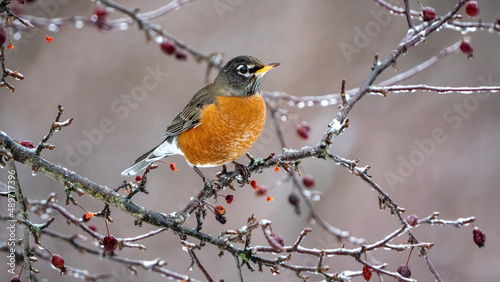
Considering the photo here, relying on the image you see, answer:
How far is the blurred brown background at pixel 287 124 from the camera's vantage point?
4.78 metres

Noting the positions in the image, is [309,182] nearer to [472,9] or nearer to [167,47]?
[167,47]

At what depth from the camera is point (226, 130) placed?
9.53 ft

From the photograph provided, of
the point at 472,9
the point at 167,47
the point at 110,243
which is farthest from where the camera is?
the point at 167,47

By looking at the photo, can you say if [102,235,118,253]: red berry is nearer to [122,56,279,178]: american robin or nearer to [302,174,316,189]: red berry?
[122,56,279,178]: american robin

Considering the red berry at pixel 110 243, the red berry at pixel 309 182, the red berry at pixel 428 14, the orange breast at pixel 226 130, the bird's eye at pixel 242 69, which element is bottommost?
the red berry at pixel 110 243

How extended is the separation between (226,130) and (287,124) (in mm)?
2276

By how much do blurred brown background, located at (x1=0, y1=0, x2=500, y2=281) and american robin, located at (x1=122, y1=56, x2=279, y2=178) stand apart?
1881 millimetres

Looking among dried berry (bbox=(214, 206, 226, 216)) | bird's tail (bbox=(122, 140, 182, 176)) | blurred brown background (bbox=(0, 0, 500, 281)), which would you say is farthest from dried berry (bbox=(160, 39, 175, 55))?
blurred brown background (bbox=(0, 0, 500, 281))

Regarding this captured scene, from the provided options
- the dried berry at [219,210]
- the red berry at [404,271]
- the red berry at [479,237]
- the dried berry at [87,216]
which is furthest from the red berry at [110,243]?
the red berry at [479,237]

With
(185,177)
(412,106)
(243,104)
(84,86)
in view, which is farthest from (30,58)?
(412,106)

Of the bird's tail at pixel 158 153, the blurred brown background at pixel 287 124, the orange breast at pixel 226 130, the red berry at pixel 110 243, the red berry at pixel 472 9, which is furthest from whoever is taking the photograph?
the blurred brown background at pixel 287 124

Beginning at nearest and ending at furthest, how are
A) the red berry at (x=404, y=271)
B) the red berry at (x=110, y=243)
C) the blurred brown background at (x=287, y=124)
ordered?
the red berry at (x=404, y=271)
the red berry at (x=110, y=243)
the blurred brown background at (x=287, y=124)

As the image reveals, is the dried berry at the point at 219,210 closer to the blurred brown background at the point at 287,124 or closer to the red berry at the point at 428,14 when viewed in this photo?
the red berry at the point at 428,14

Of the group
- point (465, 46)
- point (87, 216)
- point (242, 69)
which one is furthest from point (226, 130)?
point (465, 46)
